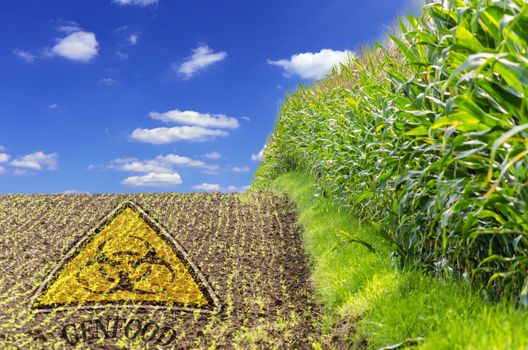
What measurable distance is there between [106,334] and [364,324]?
6.73 feet

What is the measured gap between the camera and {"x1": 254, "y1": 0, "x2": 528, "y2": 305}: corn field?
2.55 meters

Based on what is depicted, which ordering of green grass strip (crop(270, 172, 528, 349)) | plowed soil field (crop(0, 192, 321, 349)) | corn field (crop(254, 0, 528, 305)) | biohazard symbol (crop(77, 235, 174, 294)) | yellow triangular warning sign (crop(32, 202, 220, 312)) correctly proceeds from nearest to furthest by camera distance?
green grass strip (crop(270, 172, 528, 349)) < corn field (crop(254, 0, 528, 305)) < plowed soil field (crop(0, 192, 321, 349)) < yellow triangular warning sign (crop(32, 202, 220, 312)) < biohazard symbol (crop(77, 235, 174, 294))

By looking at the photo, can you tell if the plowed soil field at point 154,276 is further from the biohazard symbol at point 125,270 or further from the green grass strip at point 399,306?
the green grass strip at point 399,306

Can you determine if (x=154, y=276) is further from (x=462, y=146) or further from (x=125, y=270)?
(x=462, y=146)

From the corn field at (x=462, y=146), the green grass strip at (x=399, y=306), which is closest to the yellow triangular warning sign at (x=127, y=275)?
the green grass strip at (x=399, y=306)

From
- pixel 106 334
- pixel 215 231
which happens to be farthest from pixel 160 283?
pixel 215 231

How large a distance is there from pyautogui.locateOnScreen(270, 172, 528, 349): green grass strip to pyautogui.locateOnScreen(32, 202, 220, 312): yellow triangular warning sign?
1.20m

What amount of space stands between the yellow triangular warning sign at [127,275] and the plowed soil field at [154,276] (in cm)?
1

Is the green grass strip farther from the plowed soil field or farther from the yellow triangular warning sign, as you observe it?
the yellow triangular warning sign

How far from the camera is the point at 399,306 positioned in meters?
3.40

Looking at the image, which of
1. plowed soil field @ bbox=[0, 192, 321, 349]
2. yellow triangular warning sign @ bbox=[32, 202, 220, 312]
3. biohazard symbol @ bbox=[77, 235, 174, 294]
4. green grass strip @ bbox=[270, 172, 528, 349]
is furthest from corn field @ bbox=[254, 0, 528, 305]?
biohazard symbol @ bbox=[77, 235, 174, 294]

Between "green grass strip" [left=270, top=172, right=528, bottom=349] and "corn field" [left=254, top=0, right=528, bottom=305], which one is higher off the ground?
"corn field" [left=254, top=0, right=528, bottom=305]

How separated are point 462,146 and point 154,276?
370 cm

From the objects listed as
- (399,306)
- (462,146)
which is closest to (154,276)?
(399,306)
